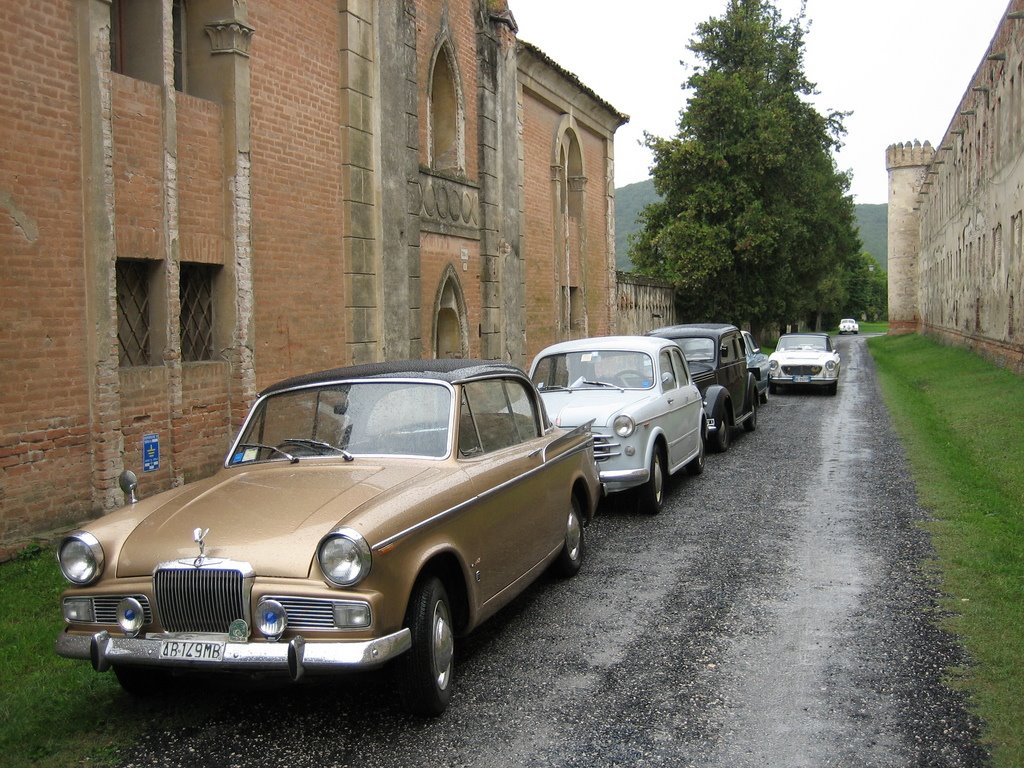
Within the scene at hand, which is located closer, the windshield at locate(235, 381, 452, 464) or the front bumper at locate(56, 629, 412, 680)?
the front bumper at locate(56, 629, 412, 680)

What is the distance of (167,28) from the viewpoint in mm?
9320

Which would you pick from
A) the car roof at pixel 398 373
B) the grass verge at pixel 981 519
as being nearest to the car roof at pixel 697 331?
the grass verge at pixel 981 519

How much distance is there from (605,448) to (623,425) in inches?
10.9

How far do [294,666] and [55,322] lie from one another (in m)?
5.07

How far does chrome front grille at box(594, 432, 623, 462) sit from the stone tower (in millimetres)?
59409

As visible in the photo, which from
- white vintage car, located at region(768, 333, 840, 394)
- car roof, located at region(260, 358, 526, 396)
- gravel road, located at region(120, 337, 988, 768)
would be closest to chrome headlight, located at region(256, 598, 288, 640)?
gravel road, located at region(120, 337, 988, 768)

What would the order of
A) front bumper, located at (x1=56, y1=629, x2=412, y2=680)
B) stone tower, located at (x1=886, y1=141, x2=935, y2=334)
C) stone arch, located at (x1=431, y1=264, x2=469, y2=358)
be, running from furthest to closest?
stone tower, located at (x1=886, y1=141, x2=935, y2=334) → stone arch, located at (x1=431, y1=264, x2=469, y2=358) → front bumper, located at (x1=56, y1=629, x2=412, y2=680)

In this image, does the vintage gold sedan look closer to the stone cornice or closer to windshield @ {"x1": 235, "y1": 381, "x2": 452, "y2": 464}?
windshield @ {"x1": 235, "y1": 381, "x2": 452, "y2": 464}

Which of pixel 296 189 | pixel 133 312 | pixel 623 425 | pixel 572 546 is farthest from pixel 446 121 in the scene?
pixel 572 546

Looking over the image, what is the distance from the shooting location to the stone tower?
63059mm

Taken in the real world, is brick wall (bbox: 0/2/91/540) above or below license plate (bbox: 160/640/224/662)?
above

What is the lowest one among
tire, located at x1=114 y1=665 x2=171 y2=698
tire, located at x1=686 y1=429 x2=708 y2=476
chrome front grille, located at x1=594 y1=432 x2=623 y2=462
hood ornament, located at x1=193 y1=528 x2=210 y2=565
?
tire, located at x1=114 y1=665 x2=171 y2=698

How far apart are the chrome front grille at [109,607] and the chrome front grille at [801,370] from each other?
776 inches

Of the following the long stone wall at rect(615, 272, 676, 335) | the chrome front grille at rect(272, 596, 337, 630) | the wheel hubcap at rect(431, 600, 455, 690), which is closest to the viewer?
the chrome front grille at rect(272, 596, 337, 630)
